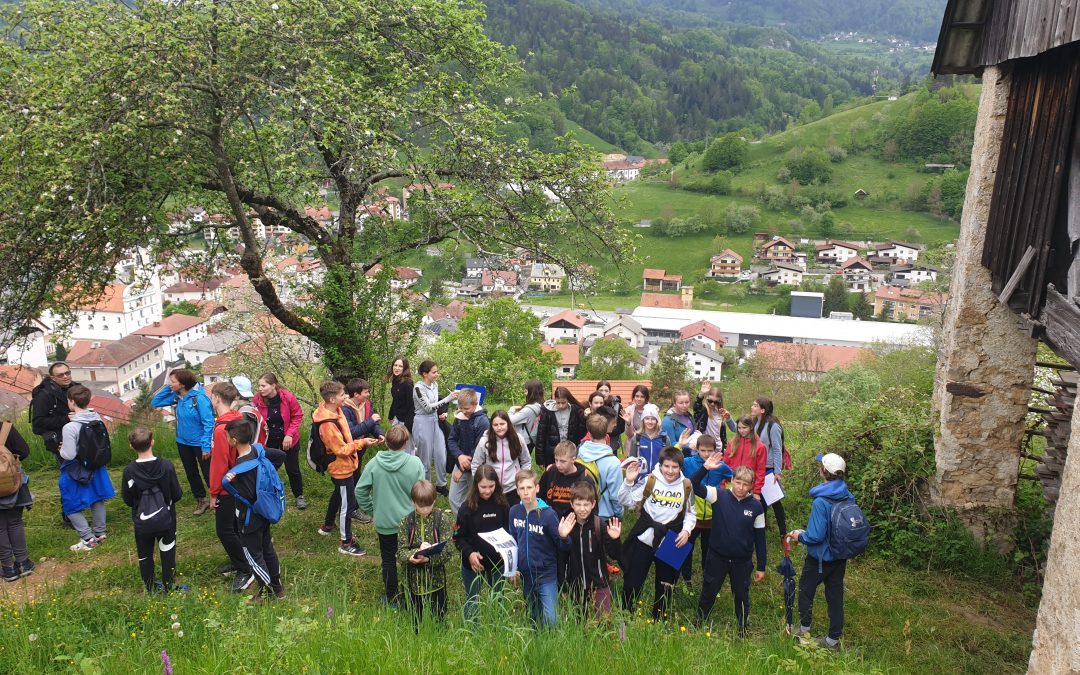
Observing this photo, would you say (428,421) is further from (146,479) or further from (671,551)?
(671,551)

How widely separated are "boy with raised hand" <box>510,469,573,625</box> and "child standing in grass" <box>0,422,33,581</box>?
455 centimetres

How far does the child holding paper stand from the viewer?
533cm

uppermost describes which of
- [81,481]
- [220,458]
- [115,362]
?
[220,458]

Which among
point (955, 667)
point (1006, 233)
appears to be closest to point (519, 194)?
point (1006, 233)

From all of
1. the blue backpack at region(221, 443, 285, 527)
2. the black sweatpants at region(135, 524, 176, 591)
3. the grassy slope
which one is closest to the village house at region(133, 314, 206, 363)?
the grassy slope

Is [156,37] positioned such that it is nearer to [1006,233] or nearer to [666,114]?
[1006,233]

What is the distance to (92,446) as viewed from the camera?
631 cm

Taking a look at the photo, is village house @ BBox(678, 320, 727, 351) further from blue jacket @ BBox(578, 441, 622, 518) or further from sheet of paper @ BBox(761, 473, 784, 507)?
blue jacket @ BBox(578, 441, 622, 518)

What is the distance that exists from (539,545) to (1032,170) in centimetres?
557

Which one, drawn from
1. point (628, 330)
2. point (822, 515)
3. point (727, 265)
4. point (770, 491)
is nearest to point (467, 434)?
point (770, 491)

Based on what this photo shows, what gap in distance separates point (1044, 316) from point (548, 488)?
182 inches

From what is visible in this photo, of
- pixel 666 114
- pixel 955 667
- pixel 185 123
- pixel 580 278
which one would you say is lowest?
pixel 955 667

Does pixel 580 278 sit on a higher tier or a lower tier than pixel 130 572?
higher

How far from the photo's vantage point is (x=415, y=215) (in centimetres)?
1009
